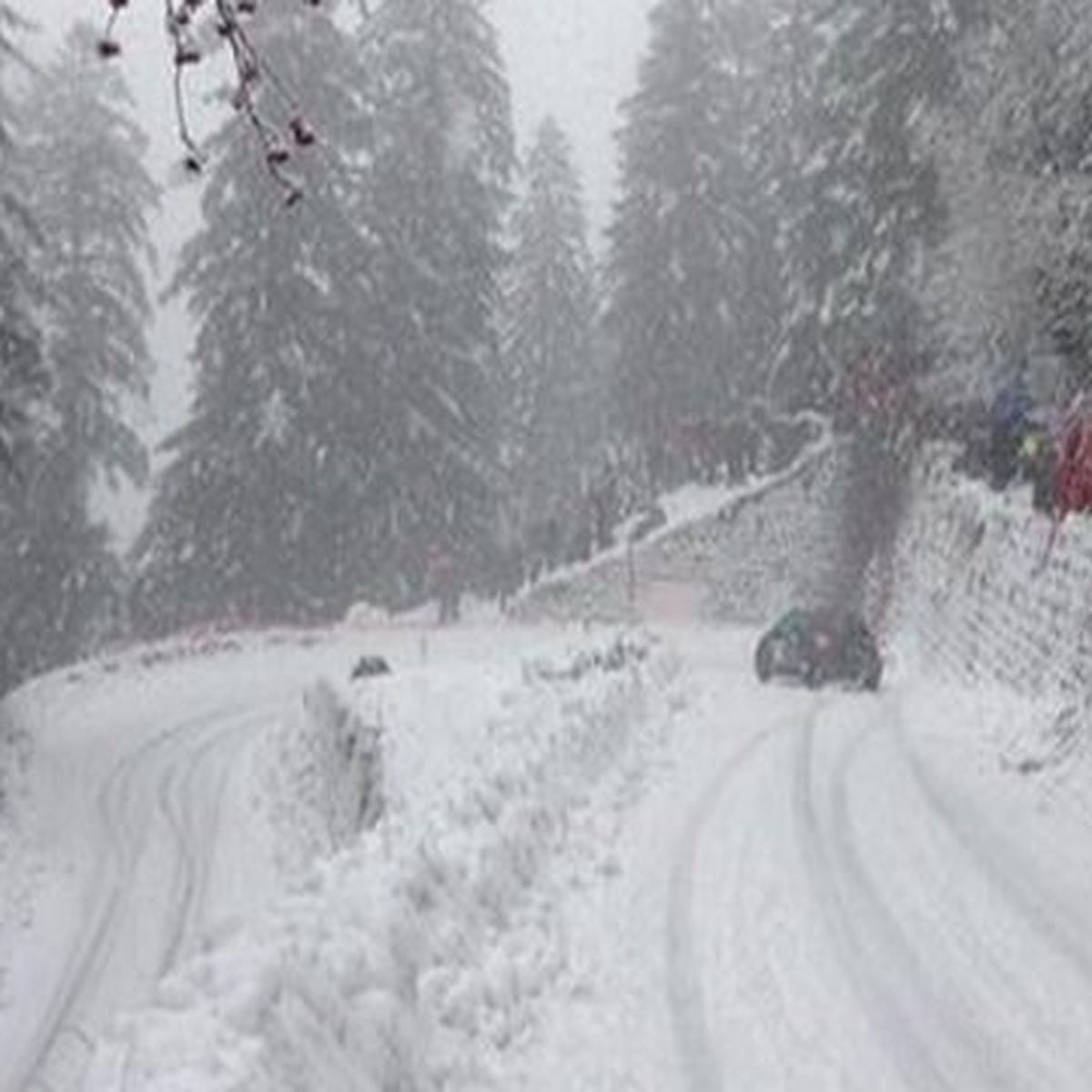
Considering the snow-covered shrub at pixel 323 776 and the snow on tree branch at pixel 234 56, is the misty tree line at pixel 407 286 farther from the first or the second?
Answer: the snow on tree branch at pixel 234 56

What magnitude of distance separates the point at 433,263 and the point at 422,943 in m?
34.8

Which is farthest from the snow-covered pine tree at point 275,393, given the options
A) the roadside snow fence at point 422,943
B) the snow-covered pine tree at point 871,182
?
the roadside snow fence at point 422,943

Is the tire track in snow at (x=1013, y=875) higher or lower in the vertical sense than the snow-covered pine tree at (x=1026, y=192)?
lower

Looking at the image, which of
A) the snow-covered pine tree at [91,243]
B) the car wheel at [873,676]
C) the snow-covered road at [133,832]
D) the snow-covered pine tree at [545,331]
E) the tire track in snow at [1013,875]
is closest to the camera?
the tire track in snow at [1013,875]

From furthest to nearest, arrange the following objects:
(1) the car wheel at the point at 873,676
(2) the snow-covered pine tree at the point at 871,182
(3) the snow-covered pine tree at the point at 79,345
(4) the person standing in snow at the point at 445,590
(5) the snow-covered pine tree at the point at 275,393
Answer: (4) the person standing in snow at the point at 445,590 → (3) the snow-covered pine tree at the point at 79,345 → (5) the snow-covered pine tree at the point at 275,393 → (2) the snow-covered pine tree at the point at 871,182 → (1) the car wheel at the point at 873,676

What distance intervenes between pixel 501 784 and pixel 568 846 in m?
0.78

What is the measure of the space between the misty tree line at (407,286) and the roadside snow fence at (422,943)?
15.6 meters

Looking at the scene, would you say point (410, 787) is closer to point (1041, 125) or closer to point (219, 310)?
point (1041, 125)

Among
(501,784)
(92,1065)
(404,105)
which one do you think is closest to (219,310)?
(404,105)

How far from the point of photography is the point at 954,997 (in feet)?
35.5

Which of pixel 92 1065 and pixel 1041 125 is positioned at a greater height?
pixel 1041 125

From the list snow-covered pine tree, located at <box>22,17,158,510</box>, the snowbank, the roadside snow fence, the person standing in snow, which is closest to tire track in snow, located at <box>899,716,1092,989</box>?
the roadside snow fence

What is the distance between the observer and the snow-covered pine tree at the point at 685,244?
48750 mm

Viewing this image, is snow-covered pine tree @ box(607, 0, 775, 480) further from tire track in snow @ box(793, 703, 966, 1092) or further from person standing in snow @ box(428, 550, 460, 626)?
tire track in snow @ box(793, 703, 966, 1092)
